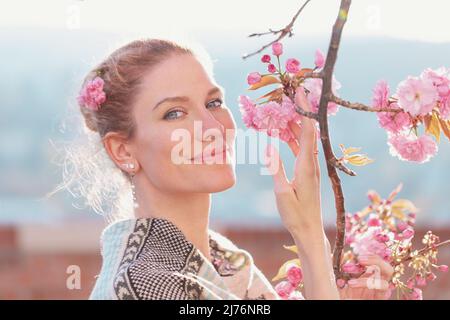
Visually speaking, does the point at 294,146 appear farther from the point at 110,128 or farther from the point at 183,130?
the point at 110,128

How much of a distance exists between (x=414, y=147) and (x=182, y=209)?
441 millimetres

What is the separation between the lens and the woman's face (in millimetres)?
1403

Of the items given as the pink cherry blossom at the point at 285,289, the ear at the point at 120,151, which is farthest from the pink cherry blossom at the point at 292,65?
the pink cherry blossom at the point at 285,289

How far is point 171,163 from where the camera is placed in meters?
1.42

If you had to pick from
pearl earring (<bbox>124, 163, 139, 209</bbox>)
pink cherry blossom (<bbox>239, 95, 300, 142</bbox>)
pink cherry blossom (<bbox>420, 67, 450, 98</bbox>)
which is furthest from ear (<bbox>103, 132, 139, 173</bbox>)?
pink cherry blossom (<bbox>420, 67, 450, 98</bbox>)

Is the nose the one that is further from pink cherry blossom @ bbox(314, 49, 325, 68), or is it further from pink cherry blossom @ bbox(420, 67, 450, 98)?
pink cherry blossom @ bbox(420, 67, 450, 98)

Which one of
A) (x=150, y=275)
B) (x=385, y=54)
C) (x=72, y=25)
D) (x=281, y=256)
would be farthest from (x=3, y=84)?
(x=150, y=275)

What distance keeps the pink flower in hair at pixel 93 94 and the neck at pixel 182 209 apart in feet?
0.58

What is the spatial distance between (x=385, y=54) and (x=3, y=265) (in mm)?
4023

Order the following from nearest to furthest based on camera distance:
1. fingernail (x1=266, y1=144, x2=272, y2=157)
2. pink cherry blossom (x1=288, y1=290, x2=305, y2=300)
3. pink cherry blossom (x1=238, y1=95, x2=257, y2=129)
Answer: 1. fingernail (x1=266, y1=144, x2=272, y2=157)
2. pink cherry blossom (x1=238, y1=95, x2=257, y2=129)
3. pink cherry blossom (x1=288, y1=290, x2=305, y2=300)

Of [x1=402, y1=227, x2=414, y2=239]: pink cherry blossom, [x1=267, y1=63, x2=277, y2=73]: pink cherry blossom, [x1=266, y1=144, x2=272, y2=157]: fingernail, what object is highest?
[x1=267, y1=63, x2=277, y2=73]: pink cherry blossom

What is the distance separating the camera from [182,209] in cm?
146

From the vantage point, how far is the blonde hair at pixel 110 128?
150 centimetres
